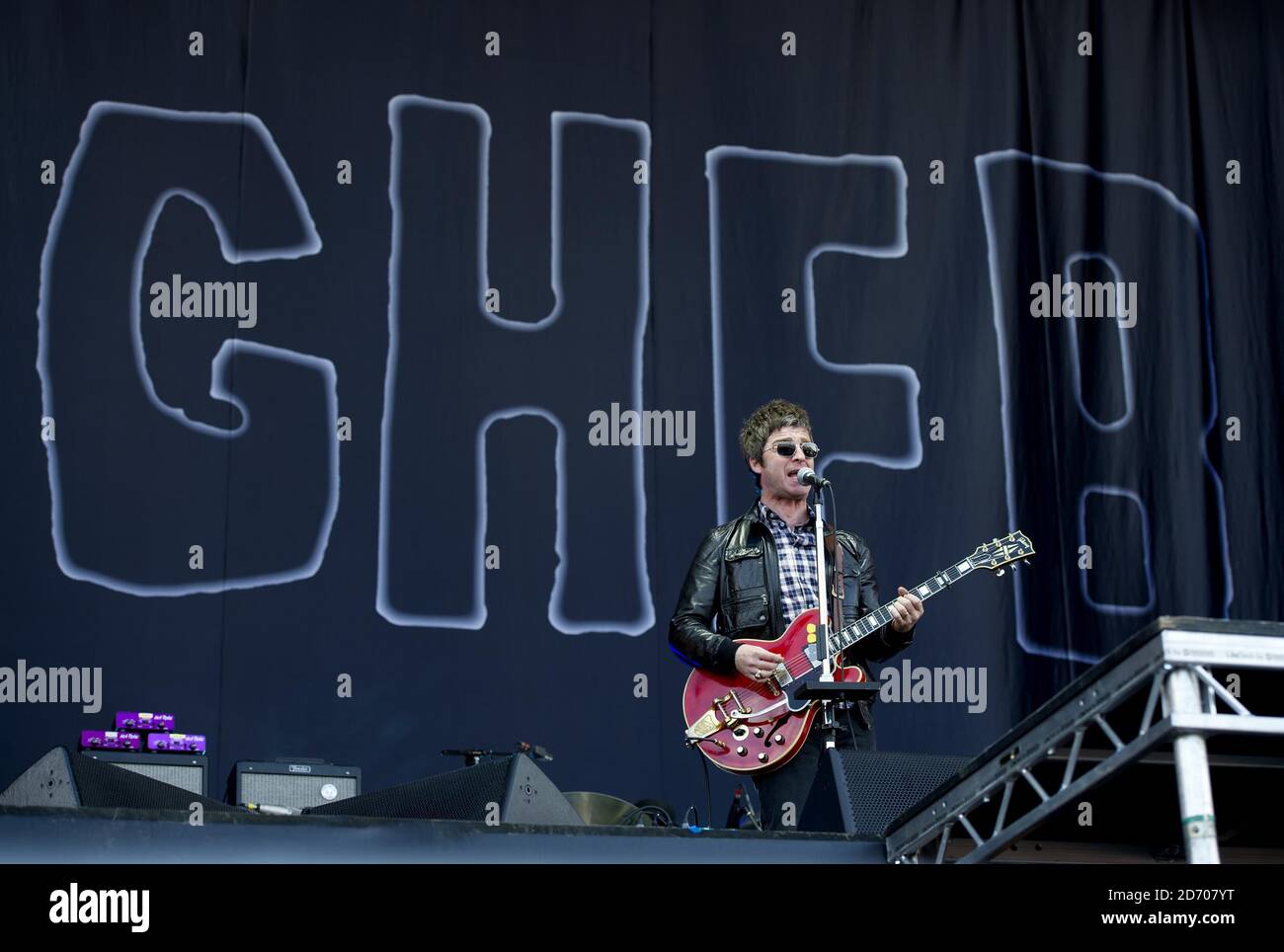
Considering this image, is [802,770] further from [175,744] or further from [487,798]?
[175,744]

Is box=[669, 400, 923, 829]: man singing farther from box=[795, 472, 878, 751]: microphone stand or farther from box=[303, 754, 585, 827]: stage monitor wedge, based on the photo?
box=[303, 754, 585, 827]: stage monitor wedge

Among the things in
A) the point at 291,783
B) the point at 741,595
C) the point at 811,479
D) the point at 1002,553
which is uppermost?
the point at 811,479

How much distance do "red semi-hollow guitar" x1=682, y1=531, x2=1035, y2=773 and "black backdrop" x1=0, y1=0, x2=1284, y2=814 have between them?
1.16 m

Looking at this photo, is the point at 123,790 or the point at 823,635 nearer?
the point at 123,790

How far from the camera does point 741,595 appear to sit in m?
5.13

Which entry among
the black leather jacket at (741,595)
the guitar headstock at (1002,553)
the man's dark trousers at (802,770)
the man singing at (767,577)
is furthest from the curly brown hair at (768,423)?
the man's dark trousers at (802,770)

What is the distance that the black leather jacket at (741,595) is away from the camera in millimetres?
5027

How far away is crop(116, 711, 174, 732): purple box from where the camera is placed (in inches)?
213

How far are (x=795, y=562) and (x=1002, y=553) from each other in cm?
64

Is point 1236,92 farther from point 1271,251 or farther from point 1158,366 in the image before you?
point 1158,366

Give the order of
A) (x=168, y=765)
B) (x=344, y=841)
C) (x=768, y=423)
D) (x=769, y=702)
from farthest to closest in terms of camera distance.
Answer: (x=168, y=765) < (x=768, y=423) < (x=769, y=702) < (x=344, y=841)

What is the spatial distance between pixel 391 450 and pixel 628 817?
8.16ft

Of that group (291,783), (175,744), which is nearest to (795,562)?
(291,783)
